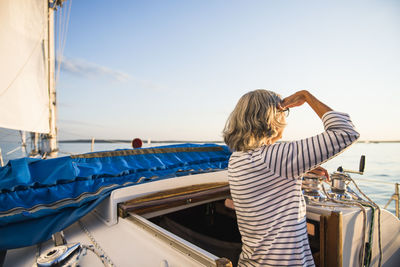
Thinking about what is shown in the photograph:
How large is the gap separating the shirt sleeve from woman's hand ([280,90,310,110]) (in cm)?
24

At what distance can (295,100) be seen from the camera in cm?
115

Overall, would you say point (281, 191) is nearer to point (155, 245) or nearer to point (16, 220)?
point (155, 245)

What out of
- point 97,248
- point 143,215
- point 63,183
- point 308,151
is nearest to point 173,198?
point 143,215

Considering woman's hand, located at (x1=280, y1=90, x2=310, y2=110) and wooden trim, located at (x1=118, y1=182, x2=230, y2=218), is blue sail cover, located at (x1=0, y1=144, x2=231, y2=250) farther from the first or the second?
woman's hand, located at (x1=280, y1=90, x2=310, y2=110)

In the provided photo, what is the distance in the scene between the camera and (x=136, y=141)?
3.09 metres

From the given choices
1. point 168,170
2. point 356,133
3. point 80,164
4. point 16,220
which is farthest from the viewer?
point 168,170

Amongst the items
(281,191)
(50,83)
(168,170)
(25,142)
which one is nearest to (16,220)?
(168,170)

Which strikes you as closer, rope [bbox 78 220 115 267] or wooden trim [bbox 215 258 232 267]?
wooden trim [bbox 215 258 232 267]

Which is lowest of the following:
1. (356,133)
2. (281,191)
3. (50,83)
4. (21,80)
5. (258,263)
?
(258,263)

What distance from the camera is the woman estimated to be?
898 millimetres

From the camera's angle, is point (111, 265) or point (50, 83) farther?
point (50, 83)

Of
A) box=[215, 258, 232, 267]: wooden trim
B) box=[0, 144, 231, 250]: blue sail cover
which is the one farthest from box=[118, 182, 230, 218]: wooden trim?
box=[215, 258, 232, 267]: wooden trim

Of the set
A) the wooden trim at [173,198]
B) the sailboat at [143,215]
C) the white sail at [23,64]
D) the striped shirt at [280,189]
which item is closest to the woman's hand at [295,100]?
the striped shirt at [280,189]

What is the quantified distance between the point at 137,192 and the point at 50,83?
6.60 meters
